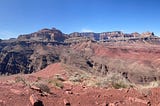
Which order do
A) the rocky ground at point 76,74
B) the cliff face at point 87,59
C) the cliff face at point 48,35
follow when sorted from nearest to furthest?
the rocky ground at point 76,74 < the cliff face at point 87,59 < the cliff face at point 48,35

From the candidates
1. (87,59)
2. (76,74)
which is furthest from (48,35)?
(76,74)

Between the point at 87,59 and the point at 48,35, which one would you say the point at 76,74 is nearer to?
the point at 87,59

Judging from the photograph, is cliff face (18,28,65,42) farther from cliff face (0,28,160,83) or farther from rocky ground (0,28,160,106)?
cliff face (0,28,160,83)

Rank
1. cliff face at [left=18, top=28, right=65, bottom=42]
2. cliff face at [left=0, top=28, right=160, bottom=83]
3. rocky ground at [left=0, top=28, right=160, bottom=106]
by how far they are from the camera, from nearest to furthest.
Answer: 1. rocky ground at [left=0, top=28, right=160, bottom=106]
2. cliff face at [left=0, top=28, right=160, bottom=83]
3. cliff face at [left=18, top=28, right=65, bottom=42]

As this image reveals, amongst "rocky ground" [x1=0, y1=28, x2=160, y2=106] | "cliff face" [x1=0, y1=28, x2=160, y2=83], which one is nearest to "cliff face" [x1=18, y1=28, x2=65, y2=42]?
"rocky ground" [x1=0, y1=28, x2=160, y2=106]

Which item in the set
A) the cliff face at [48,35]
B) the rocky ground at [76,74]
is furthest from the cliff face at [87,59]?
the cliff face at [48,35]

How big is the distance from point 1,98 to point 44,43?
291ft

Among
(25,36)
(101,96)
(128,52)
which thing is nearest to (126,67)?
(128,52)

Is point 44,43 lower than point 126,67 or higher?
higher

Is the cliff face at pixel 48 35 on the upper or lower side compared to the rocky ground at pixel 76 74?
upper

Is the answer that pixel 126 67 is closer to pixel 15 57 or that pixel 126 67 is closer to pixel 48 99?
pixel 15 57

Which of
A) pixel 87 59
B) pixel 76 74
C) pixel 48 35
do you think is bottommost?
pixel 87 59

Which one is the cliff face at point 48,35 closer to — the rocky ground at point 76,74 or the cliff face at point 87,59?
the rocky ground at point 76,74

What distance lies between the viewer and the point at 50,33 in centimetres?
12206
